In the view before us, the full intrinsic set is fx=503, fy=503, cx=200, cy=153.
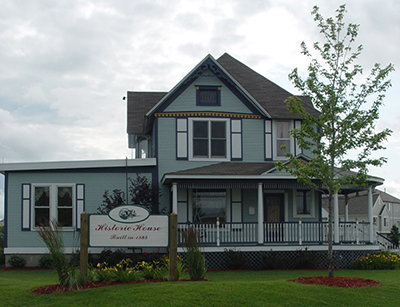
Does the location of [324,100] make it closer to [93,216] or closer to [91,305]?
[93,216]

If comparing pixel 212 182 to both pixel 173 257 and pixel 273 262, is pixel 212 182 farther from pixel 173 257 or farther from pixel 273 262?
pixel 173 257

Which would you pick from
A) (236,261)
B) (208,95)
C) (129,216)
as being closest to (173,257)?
(129,216)

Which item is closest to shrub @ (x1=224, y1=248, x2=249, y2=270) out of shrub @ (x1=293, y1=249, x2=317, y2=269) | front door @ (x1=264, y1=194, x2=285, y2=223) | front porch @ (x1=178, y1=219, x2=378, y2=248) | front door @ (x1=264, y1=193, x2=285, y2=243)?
front porch @ (x1=178, y1=219, x2=378, y2=248)

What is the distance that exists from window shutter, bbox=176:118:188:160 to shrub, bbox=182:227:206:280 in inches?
366

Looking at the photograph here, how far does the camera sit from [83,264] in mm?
11641

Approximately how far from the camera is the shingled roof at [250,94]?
2303cm

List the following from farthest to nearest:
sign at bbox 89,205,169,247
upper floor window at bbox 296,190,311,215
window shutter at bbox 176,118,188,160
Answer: upper floor window at bbox 296,190,311,215, window shutter at bbox 176,118,188,160, sign at bbox 89,205,169,247

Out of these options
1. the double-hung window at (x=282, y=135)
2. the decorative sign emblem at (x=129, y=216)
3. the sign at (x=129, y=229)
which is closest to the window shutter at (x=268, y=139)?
the double-hung window at (x=282, y=135)

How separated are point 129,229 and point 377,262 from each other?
11.0m

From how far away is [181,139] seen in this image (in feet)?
71.0

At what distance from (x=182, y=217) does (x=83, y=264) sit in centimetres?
988

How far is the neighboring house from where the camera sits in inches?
2373

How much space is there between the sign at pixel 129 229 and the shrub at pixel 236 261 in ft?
23.3

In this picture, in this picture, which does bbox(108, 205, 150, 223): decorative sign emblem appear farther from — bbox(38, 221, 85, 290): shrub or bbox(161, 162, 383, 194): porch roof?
bbox(161, 162, 383, 194): porch roof
